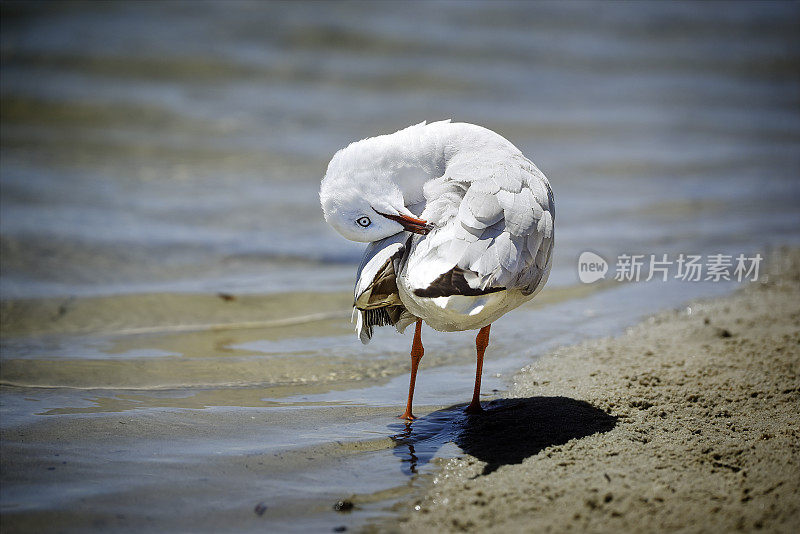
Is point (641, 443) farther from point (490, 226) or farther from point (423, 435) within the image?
point (490, 226)

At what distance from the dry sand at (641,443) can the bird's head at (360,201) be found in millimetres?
1111

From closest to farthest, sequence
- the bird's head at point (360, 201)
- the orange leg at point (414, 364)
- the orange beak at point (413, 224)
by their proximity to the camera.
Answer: the orange beak at point (413, 224), the bird's head at point (360, 201), the orange leg at point (414, 364)

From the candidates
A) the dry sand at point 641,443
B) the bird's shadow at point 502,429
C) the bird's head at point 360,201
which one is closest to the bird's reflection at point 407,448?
the bird's shadow at point 502,429

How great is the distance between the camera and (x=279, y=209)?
31.9 feet

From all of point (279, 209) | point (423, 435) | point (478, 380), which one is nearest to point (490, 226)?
point (478, 380)

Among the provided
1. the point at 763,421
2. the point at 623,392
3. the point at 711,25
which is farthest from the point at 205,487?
the point at 711,25

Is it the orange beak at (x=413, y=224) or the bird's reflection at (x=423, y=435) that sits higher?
the orange beak at (x=413, y=224)

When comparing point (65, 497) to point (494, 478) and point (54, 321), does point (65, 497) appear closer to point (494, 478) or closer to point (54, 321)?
point (494, 478)

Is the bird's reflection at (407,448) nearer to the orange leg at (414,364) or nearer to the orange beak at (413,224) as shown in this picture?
the orange leg at (414,364)

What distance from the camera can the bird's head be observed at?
4035mm

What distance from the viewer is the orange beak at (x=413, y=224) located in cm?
378

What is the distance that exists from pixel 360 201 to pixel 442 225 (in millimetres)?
582

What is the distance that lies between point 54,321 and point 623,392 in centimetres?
424

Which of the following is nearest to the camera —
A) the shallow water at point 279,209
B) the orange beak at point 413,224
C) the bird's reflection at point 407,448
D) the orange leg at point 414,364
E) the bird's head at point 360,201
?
the bird's reflection at point 407,448
